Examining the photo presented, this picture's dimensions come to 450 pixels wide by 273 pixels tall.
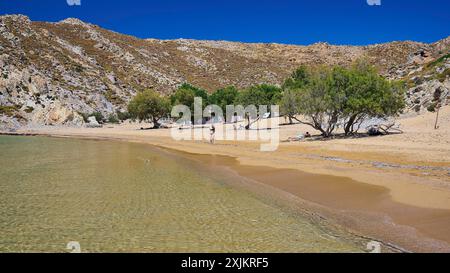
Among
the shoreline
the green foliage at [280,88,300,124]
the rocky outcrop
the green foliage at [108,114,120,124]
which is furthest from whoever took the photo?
the green foliage at [108,114,120,124]

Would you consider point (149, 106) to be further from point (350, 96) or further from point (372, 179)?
point (372, 179)

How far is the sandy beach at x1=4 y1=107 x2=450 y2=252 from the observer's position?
32.0 ft

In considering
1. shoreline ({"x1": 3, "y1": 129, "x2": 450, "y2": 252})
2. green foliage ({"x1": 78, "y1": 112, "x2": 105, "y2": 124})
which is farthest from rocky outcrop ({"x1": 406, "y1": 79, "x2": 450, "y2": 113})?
green foliage ({"x1": 78, "y1": 112, "x2": 105, "y2": 124})

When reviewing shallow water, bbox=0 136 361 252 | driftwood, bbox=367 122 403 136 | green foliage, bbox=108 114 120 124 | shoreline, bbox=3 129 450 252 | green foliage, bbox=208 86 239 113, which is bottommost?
shallow water, bbox=0 136 361 252

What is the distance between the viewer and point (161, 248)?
28.8 feet

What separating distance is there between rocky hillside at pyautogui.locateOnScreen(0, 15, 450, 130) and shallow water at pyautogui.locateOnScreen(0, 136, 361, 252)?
34925 millimetres

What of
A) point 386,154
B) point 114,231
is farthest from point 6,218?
point 386,154

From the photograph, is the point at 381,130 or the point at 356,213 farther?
the point at 381,130

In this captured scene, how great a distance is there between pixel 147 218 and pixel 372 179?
30.1 feet

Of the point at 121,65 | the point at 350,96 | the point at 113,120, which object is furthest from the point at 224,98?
the point at 121,65

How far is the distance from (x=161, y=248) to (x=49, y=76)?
88.6 meters

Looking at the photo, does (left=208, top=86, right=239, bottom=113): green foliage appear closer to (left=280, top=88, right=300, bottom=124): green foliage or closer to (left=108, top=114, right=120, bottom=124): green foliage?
(left=108, top=114, right=120, bottom=124): green foliage

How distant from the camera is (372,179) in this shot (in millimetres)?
15469

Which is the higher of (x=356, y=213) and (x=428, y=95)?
(x=428, y=95)
